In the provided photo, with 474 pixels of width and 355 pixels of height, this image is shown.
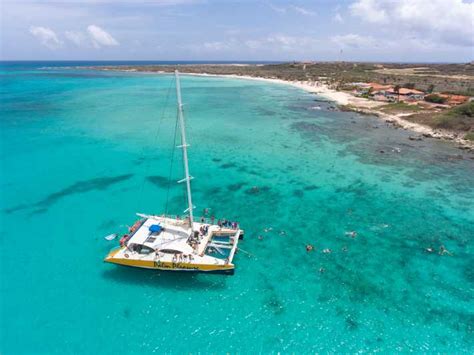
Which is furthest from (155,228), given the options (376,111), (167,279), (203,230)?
(376,111)

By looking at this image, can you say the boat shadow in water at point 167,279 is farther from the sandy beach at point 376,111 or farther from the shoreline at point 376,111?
the sandy beach at point 376,111

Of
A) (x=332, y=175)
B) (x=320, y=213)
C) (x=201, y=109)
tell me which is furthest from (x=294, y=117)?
(x=320, y=213)

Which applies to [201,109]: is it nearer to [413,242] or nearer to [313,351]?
[413,242]

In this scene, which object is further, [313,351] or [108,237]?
[108,237]

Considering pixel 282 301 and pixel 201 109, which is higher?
pixel 201 109

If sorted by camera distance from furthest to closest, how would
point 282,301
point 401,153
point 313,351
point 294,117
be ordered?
point 294,117, point 401,153, point 282,301, point 313,351

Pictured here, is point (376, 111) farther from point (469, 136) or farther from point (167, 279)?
point (167, 279)
